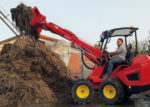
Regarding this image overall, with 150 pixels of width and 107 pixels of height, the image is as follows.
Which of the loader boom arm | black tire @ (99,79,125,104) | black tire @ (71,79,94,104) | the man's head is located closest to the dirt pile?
the loader boom arm

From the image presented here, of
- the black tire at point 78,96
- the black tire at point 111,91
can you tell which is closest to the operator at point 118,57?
the black tire at point 111,91

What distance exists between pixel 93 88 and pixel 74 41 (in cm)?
224

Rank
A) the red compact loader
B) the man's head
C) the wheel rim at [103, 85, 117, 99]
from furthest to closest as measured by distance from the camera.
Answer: the man's head → the wheel rim at [103, 85, 117, 99] → the red compact loader

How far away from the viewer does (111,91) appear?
24.1 feet

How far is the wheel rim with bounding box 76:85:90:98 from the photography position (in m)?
7.64

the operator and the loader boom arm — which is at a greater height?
the loader boom arm

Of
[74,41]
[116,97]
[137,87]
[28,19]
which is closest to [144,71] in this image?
[137,87]

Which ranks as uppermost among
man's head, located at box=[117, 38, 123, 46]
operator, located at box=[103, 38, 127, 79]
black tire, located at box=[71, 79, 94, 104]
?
man's head, located at box=[117, 38, 123, 46]

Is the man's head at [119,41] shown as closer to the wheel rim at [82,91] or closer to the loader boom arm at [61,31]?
the loader boom arm at [61,31]

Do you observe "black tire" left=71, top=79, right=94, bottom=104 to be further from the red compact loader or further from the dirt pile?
the dirt pile

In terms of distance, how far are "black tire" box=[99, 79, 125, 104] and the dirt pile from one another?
A: 6.16 feet

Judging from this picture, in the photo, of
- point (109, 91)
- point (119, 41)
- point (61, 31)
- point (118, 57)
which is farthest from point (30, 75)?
point (119, 41)

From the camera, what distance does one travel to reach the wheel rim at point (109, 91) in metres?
7.29

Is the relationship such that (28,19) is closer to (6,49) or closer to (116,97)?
(6,49)
